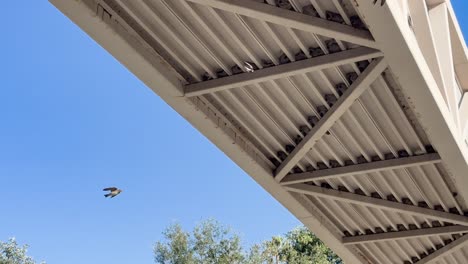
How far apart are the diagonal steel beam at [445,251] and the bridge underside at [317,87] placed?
26.2 inches

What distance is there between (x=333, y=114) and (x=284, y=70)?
1105 mm

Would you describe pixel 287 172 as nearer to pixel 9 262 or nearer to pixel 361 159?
pixel 361 159

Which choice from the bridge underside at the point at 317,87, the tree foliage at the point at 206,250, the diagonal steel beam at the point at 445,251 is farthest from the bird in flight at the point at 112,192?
the tree foliage at the point at 206,250

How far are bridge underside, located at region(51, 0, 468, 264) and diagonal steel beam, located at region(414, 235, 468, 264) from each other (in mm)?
666

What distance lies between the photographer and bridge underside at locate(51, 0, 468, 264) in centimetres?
500

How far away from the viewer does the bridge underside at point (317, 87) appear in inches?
197

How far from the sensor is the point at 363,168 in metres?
7.74

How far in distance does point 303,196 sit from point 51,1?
5686 mm

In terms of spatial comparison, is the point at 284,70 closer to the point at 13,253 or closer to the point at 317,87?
the point at 317,87

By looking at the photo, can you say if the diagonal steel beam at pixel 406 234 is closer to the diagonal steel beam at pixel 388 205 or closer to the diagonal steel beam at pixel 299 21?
the diagonal steel beam at pixel 388 205

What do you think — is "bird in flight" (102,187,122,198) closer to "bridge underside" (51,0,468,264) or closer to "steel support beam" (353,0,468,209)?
"bridge underside" (51,0,468,264)

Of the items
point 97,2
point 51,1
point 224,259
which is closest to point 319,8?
point 97,2

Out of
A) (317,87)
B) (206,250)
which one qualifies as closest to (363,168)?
(317,87)

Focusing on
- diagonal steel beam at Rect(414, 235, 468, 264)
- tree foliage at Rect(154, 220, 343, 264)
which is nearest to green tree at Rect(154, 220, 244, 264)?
tree foliage at Rect(154, 220, 343, 264)
